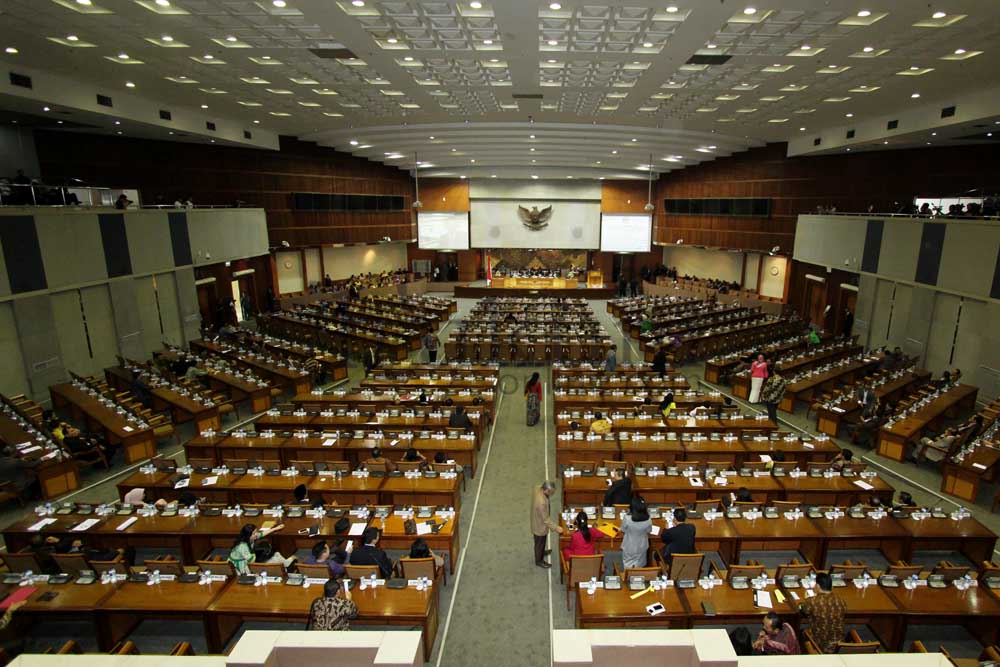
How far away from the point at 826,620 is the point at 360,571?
4.90 m

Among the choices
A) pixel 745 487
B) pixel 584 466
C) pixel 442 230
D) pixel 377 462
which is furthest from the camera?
pixel 442 230

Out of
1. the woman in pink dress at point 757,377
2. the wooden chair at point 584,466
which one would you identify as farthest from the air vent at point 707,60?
the wooden chair at point 584,466

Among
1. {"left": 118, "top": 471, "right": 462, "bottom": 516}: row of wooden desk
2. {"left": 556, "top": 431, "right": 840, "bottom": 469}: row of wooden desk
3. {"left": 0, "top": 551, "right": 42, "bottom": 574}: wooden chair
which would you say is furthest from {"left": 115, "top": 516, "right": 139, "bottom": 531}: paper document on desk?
{"left": 556, "top": 431, "right": 840, "bottom": 469}: row of wooden desk

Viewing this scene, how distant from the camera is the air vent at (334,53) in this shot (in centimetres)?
1230

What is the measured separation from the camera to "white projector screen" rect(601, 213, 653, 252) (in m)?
36.2

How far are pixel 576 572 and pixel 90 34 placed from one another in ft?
45.0

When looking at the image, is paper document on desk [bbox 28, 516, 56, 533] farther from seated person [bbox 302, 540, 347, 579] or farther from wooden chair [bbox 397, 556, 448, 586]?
wooden chair [bbox 397, 556, 448, 586]

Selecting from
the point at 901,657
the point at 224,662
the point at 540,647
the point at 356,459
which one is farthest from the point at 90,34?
the point at 901,657

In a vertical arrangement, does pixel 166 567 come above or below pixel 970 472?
above

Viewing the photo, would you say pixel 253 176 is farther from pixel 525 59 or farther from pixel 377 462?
pixel 377 462

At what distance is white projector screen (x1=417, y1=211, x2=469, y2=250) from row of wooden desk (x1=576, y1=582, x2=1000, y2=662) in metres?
32.4

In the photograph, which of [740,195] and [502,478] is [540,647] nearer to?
[502,478]

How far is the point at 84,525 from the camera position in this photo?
24.5 ft

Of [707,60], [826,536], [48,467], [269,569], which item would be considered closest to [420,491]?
[269,569]
